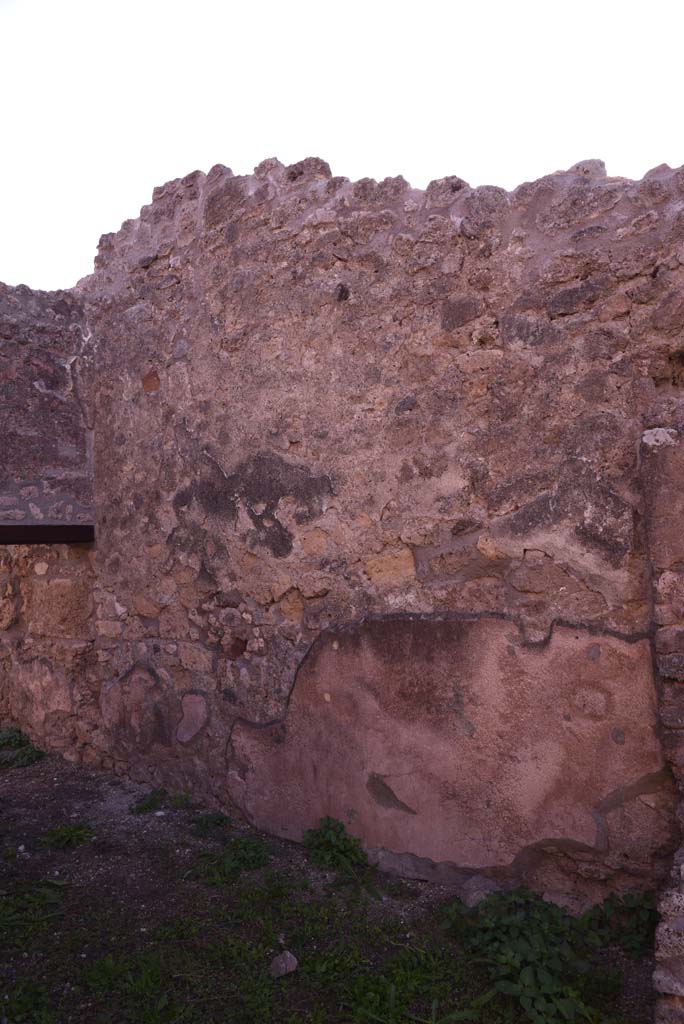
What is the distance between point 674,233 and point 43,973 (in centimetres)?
257

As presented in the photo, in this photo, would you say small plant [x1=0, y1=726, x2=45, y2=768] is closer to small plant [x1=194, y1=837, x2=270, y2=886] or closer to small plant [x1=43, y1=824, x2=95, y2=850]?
small plant [x1=43, y1=824, x2=95, y2=850]

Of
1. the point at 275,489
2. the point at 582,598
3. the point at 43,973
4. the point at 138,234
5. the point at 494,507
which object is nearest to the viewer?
the point at 43,973

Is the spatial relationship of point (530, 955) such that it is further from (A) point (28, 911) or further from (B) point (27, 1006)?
(A) point (28, 911)

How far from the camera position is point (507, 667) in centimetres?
230

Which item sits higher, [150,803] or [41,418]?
[41,418]

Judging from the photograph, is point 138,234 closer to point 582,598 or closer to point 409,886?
point 582,598

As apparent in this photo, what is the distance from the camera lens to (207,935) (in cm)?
221

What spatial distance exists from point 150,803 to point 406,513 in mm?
1639

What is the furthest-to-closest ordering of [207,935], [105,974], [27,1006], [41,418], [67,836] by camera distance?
[41,418], [67,836], [207,935], [105,974], [27,1006]

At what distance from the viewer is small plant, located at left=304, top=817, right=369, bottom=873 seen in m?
2.58

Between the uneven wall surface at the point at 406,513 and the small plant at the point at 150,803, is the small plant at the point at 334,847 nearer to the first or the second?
the uneven wall surface at the point at 406,513

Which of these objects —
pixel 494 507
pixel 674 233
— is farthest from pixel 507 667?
pixel 674 233

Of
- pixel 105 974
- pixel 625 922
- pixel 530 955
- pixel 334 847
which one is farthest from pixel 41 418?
pixel 625 922

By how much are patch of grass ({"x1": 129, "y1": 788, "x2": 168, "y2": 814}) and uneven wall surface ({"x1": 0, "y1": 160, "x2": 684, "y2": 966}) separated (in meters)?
0.11
